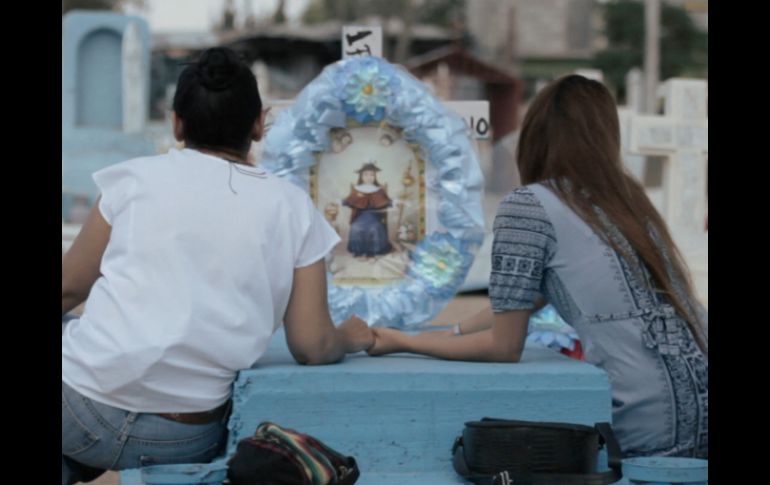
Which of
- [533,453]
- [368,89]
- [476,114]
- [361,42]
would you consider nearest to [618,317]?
[533,453]

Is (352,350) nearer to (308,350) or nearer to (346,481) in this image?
(308,350)

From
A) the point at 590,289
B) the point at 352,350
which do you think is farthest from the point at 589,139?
the point at 352,350

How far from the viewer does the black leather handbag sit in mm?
2785

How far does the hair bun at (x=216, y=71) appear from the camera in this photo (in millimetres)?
3027

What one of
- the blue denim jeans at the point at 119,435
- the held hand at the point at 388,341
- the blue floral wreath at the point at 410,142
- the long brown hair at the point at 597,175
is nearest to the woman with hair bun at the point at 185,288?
the blue denim jeans at the point at 119,435

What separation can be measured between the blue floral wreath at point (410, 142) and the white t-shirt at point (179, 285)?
3.38ft

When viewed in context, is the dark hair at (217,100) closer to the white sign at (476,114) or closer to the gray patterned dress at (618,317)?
the gray patterned dress at (618,317)

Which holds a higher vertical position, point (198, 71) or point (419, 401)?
point (198, 71)

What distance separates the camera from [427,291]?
4.07 m

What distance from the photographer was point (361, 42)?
470 cm

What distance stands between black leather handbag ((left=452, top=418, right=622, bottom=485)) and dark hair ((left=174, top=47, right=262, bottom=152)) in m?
0.90
